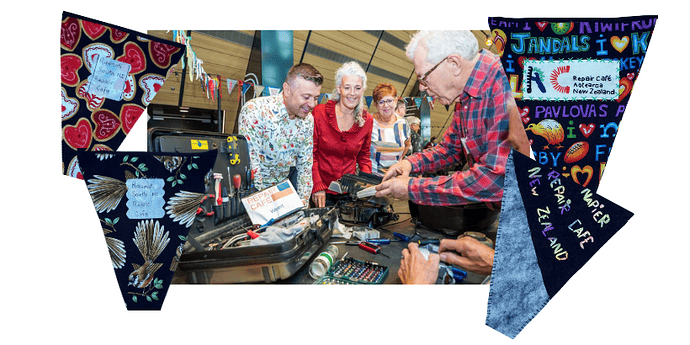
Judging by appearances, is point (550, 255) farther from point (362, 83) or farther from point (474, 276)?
point (362, 83)

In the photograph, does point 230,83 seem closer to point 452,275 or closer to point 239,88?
point 239,88

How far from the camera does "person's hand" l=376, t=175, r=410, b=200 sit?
1.90 m

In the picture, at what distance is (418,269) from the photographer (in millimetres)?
1875

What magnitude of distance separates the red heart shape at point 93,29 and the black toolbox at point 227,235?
0.54 metres

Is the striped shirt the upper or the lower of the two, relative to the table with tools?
upper

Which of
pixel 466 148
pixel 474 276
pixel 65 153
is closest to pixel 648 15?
pixel 466 148

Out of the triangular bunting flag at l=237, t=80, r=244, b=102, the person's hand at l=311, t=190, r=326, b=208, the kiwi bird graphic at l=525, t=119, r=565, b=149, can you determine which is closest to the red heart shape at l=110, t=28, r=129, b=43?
the triangular bunting flag at l=237, t=80, r=244, b=102

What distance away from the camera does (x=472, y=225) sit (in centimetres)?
201

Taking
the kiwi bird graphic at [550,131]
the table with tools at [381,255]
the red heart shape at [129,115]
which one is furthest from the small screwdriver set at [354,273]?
the red heart shape at [129,115]

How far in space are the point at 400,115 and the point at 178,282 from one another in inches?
65.7

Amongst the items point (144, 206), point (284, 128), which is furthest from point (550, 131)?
point (144, 206)

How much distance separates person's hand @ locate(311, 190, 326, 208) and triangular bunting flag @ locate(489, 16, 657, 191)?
4.10 feet

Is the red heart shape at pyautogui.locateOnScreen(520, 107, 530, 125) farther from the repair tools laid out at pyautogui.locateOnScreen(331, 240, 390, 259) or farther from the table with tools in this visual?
the repair tools laid out at pyautogui.locateOnScreen(331, 240, 390, 259)

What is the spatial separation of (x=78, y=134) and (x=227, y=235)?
953mm
